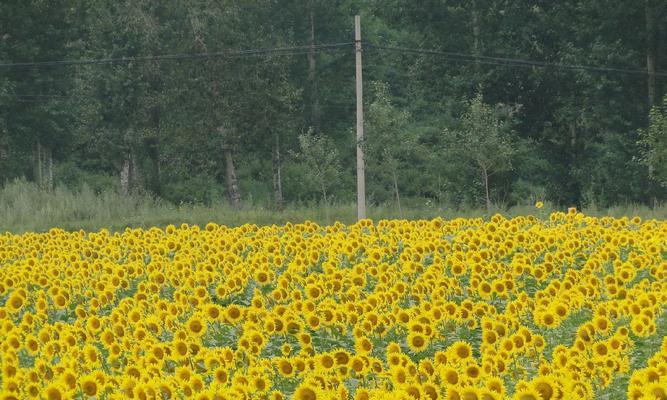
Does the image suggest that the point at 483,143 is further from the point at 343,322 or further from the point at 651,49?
the point at 343,322

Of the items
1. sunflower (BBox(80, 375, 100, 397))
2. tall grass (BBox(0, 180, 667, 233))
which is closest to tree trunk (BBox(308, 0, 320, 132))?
tall grass (BBox(0, 180, 667, 233))

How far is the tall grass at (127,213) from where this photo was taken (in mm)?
28281

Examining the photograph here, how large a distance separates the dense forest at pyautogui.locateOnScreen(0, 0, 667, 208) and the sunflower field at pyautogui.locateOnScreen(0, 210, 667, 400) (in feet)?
55.6

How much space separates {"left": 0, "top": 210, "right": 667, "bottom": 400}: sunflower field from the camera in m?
6.48

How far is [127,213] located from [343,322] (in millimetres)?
22318

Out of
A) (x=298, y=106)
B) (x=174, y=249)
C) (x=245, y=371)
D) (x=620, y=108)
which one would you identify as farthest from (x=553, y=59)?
(x=245, y=371)

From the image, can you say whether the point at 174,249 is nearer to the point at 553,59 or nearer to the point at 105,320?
the point at 105,320

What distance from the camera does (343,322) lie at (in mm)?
9109

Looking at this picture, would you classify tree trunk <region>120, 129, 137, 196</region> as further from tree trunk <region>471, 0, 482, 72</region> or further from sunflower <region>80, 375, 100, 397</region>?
sunflower <region>80, 375, 100, 397</region>

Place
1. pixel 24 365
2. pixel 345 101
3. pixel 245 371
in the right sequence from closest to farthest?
pixel 245 371, pixel 24 365, pixel 345 101

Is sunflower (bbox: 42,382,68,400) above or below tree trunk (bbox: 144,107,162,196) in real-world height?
above

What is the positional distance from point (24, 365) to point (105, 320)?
80 cm

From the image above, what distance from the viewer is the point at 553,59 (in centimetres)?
3972

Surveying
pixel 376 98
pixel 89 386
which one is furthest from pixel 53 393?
pixel 376 98
